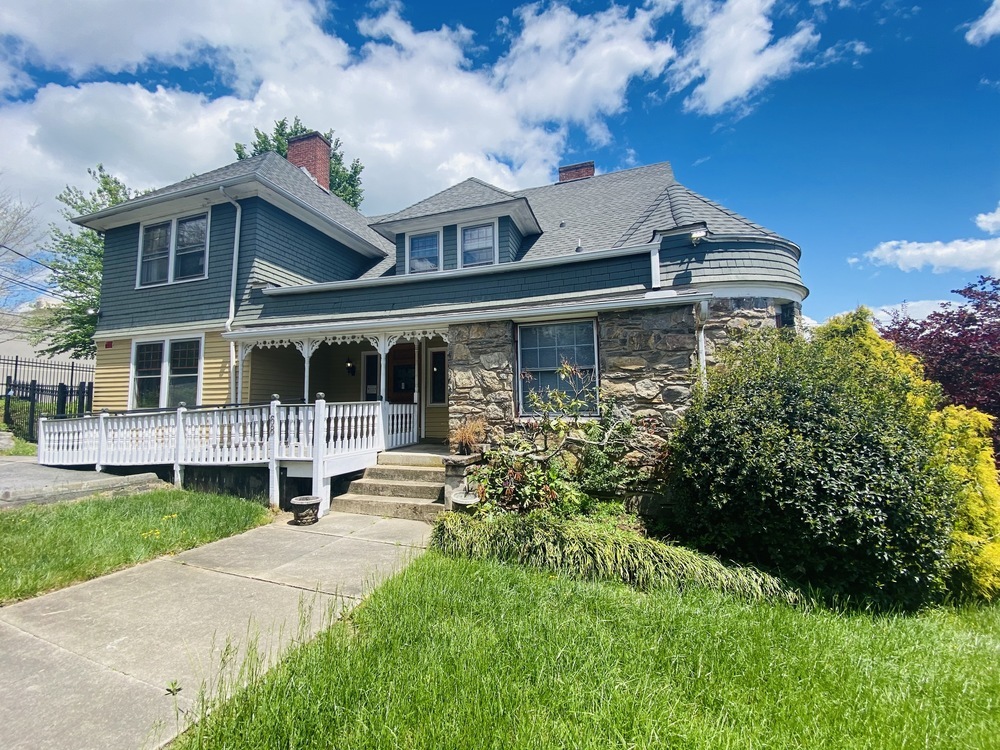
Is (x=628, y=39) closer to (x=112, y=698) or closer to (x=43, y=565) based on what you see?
(x=112, y=698)

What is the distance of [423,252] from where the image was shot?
36.0 feet

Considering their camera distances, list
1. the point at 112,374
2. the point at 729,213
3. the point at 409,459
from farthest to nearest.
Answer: the point at 112,374, the point at 729,213, the point at 409,459

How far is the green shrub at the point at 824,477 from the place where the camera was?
3904mm

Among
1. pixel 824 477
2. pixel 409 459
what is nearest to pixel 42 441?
pixel 409 459

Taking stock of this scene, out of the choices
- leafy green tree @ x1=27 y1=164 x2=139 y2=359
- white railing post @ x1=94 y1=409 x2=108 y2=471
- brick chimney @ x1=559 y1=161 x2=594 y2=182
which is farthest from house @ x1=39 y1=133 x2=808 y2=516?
leafy green tree @ x1=27 y1=164 x2=139 y2=359

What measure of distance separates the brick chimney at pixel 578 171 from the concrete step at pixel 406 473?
39.2ft

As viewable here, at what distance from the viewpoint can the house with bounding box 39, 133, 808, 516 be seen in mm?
7418

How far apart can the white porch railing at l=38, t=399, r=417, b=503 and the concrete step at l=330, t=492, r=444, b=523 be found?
1.73 feet

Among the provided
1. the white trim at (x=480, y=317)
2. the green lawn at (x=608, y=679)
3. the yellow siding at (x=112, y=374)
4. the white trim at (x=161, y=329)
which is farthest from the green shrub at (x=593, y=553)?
the yellow siding at (x=112, y=374)

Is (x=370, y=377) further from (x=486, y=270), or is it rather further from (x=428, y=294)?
(x=486, y=270)

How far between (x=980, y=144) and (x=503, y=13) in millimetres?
10585

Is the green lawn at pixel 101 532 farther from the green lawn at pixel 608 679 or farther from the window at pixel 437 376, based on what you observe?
the window at pixel 437 376

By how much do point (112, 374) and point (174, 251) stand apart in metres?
3.73

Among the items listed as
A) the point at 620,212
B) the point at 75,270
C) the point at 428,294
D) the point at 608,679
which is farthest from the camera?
the point at 75,270
